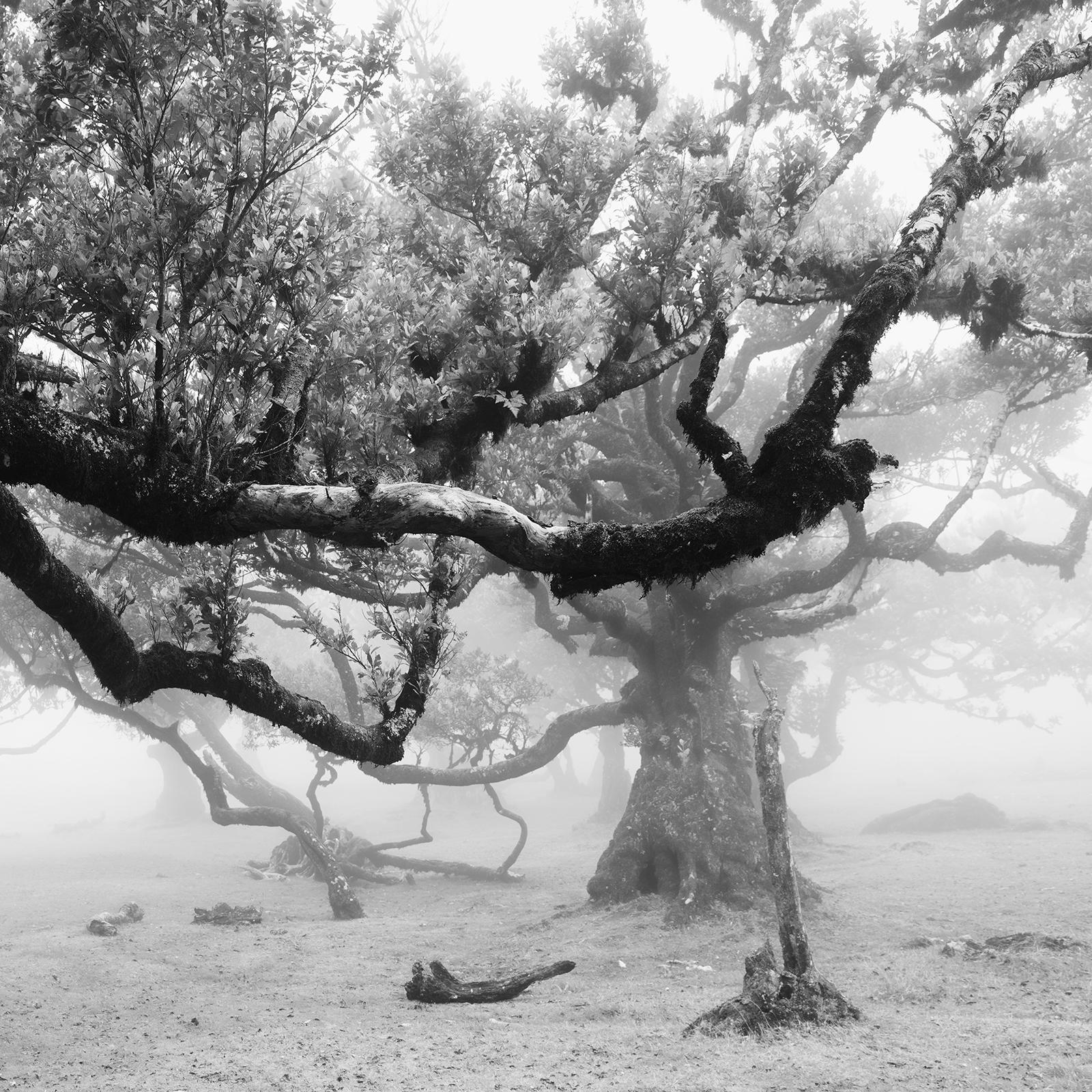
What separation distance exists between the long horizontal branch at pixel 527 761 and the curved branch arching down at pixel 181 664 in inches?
510

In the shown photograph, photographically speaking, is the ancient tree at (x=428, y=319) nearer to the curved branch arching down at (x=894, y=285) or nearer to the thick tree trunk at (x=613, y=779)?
the curved branch arching down at (x=894, y=285)

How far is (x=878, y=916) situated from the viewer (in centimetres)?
1570

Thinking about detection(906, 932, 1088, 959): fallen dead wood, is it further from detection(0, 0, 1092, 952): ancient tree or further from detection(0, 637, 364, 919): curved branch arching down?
detection(0, 637, 364, 919): curved branch arching down

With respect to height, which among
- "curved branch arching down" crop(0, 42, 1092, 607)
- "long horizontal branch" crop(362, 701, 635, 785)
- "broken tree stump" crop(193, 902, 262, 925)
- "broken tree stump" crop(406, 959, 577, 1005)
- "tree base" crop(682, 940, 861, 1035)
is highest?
"curved branch arching down" crop(0, 42, 1092, 607)

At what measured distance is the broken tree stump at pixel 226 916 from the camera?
56.2 ft

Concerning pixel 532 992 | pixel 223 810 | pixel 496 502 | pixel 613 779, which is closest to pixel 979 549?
pixel 532 992

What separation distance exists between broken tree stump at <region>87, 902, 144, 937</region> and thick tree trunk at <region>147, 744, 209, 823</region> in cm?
2481

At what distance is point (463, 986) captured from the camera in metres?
11.0

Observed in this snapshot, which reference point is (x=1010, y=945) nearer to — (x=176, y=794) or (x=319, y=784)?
(x=319, y=784)

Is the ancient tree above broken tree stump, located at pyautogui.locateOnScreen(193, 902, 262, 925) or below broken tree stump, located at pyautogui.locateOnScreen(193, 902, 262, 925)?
above

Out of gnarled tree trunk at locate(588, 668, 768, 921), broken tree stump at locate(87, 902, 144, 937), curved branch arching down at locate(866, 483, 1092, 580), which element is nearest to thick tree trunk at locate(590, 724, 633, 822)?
gnarled tree trunk at locate(588, 668, 768, 921)

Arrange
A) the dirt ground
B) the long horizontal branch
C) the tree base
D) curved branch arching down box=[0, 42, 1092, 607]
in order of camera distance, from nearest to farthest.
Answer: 1. curved branch arching down box=[0, 42, 1092, 607]
2. the dirt ground
3. the tree base
4. the long horizontal branch

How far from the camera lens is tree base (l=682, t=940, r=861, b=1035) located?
872 cm

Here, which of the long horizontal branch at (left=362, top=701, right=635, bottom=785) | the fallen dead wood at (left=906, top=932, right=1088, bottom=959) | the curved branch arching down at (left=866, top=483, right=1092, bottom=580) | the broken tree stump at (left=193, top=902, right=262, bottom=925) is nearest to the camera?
the fallen dead wood at (left=906, top=932, right=1088, bottom=959)
